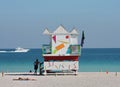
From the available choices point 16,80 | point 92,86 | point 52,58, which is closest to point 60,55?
point 52,58

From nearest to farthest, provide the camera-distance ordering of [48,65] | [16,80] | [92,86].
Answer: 1. [92,86]
2. [16,80]
3. [48,65]

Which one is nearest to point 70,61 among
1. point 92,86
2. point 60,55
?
point 60,55

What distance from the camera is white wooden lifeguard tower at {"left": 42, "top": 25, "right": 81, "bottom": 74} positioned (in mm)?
42125

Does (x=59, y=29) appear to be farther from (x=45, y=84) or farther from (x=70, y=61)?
(x=45, y=84)

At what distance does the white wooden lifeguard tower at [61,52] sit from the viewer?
42.1 meters

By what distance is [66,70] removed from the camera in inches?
1682

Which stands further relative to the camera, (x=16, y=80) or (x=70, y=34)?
(x=70, y=34)

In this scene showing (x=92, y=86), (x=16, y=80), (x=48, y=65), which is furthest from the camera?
(x=48, y=65)

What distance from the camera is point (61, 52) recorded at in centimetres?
4241

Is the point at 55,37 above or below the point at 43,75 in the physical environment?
above

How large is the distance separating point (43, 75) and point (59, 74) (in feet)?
3.98

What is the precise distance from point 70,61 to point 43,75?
2226 mm

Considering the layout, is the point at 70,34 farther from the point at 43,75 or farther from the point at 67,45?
the point at 43,75

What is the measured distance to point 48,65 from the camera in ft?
138
